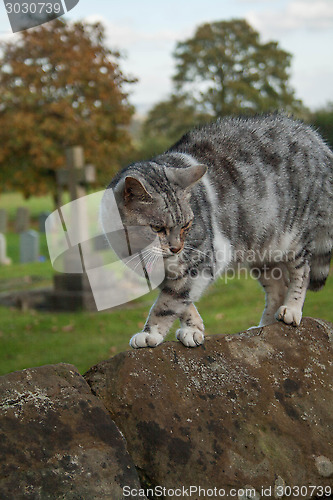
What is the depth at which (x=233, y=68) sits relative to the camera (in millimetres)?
23531

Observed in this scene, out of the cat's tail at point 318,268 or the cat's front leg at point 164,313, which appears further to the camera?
the cat's tail at point 318,268

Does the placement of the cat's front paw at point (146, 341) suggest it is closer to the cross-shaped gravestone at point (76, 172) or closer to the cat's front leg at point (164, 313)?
the cat's front leg at point (164, 313)

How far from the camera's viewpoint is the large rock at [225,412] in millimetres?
3084

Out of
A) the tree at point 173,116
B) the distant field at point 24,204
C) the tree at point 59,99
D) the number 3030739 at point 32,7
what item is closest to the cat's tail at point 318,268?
the number 3030739 at point 32,7

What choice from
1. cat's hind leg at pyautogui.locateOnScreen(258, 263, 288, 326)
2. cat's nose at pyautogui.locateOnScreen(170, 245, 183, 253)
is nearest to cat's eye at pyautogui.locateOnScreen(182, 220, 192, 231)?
cat's nose at pyautogui.locateOnScreen(170, 245, 183, 253)

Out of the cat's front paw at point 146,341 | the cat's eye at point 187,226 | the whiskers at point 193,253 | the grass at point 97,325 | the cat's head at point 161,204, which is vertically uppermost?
the cat's head at point 161,204

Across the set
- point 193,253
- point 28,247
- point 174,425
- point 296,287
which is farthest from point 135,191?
point 28,247

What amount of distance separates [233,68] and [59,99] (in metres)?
8.03

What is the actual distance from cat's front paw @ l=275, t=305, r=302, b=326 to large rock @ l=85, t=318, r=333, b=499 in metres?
0.26

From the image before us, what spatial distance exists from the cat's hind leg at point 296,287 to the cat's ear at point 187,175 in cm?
126

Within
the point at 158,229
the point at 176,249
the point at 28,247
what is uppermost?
the point at 158,229

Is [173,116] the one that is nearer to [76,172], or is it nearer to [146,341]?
[76,172]

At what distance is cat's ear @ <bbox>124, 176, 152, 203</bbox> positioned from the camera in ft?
10.8

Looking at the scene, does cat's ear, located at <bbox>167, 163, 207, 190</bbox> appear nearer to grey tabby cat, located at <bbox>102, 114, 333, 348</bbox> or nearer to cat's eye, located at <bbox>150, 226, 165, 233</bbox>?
grey tabby cat, located at <bbox>102, 114, 333, 348</bbox>
